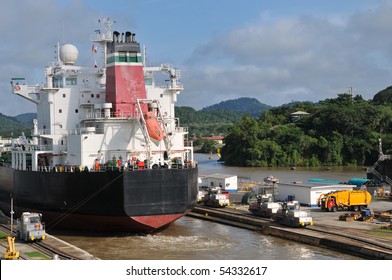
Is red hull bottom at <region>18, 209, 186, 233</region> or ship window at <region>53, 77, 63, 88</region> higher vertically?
ship window at <region>53, 77, 63, 88</region>

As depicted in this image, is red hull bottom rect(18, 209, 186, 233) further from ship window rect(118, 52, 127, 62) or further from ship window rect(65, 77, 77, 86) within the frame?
ship window rect(118, 52, 127, 62)

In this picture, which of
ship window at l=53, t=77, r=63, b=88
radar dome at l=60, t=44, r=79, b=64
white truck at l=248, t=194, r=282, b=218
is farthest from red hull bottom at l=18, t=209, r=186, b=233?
radar dome at l=60, t=44, r=79, b=64

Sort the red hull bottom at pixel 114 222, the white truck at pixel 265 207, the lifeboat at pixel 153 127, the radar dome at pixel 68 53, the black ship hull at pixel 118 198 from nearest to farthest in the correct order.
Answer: the black ship hull at pixel 118 198
the red hull bottom at pixel 114 222
the lifeboat at pixel 153 127
the white truck at pixel 265 207
the radar dome at pixel 68 53

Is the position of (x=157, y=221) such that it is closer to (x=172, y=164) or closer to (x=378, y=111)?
(x=172, y=164)

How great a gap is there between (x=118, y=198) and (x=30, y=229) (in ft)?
12.9

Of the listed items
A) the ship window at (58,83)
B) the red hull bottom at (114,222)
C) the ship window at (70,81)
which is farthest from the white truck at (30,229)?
the ship window at (70,81)

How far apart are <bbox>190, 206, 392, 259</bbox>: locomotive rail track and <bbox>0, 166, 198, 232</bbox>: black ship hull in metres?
3.94

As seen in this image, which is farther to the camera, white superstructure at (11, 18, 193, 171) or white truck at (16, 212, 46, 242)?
white superstructure at (11, 18, 193, 171)

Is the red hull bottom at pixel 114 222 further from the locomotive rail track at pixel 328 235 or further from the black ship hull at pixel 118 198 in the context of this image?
the locomotive rail track at pixel 328 235

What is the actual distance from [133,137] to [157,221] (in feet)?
16.3

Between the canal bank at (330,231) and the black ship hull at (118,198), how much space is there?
13.4 feet

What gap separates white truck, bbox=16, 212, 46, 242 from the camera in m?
24.6

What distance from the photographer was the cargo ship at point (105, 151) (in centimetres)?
2670
